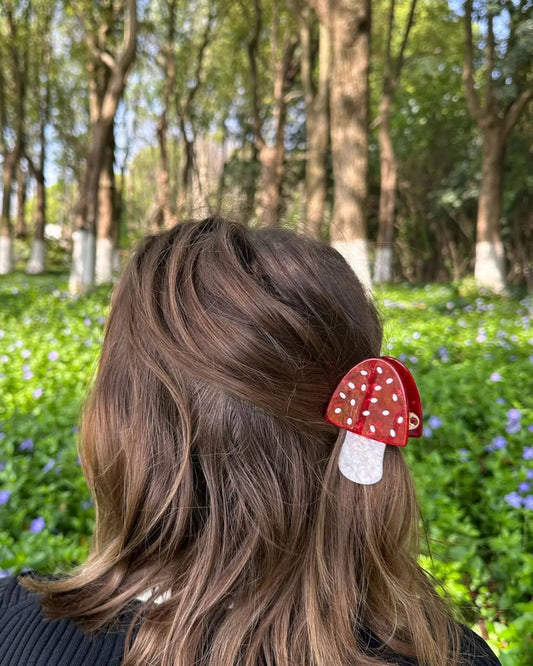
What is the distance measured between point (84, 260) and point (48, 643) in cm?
787

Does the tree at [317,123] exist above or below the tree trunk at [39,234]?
above

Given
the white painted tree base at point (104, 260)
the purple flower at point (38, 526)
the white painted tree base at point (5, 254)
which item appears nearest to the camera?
the purple flower at point (38, 526)

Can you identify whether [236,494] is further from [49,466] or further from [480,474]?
[480,474]

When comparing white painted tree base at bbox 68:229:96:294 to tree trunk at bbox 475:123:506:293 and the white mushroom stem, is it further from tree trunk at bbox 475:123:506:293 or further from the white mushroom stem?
the white mushroom stem

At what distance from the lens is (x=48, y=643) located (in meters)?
0.77

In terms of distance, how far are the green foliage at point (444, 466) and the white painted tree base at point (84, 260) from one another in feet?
11.1

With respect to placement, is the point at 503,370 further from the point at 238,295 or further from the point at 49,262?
the point at 49,262

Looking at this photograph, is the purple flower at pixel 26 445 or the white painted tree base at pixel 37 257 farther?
the white painted tree base at pixel 37 257

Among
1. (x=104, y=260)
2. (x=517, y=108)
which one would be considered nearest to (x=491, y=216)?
(x=517, y=108)

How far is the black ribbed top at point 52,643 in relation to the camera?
29.5 inches

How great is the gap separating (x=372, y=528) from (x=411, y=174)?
21.2 metres

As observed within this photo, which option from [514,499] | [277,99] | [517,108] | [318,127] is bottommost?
[514,499]

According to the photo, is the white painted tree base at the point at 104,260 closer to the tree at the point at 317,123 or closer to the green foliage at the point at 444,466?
the tree at the point at 317,123

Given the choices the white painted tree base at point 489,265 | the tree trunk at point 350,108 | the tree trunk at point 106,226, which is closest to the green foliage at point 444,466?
the tree trunk at point 350,108
